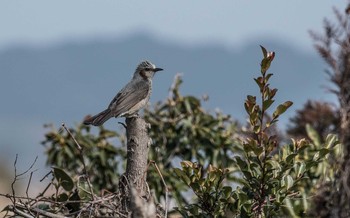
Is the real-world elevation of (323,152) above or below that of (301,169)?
above

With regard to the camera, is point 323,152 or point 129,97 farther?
point 129,97

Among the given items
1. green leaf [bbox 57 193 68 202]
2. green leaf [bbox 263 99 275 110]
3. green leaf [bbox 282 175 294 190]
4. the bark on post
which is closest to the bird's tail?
green leaf [bbox 57 193 68 202]

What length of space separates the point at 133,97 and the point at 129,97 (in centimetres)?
5

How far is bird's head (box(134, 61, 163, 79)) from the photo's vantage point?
10750mm

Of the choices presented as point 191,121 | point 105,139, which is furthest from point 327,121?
point 105,139

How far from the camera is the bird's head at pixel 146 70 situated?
35.3 feet

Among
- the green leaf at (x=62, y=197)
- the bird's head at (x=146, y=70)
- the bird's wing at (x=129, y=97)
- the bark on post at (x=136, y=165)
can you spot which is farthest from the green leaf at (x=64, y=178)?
the bird's head at (x=146, y=70)

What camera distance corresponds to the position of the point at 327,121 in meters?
10.7

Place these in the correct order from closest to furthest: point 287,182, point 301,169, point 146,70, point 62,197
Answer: point 287,182, point 301,169, point 62,197, point 146,70

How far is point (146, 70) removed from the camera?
35.6ft

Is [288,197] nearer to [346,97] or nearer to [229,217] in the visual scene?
[229,217]

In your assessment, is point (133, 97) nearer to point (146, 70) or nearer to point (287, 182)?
point (146, 70)

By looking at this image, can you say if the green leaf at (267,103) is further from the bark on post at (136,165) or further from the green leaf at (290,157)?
the bark on post at (136,165)

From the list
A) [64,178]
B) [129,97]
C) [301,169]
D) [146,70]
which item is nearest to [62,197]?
[64,178]
